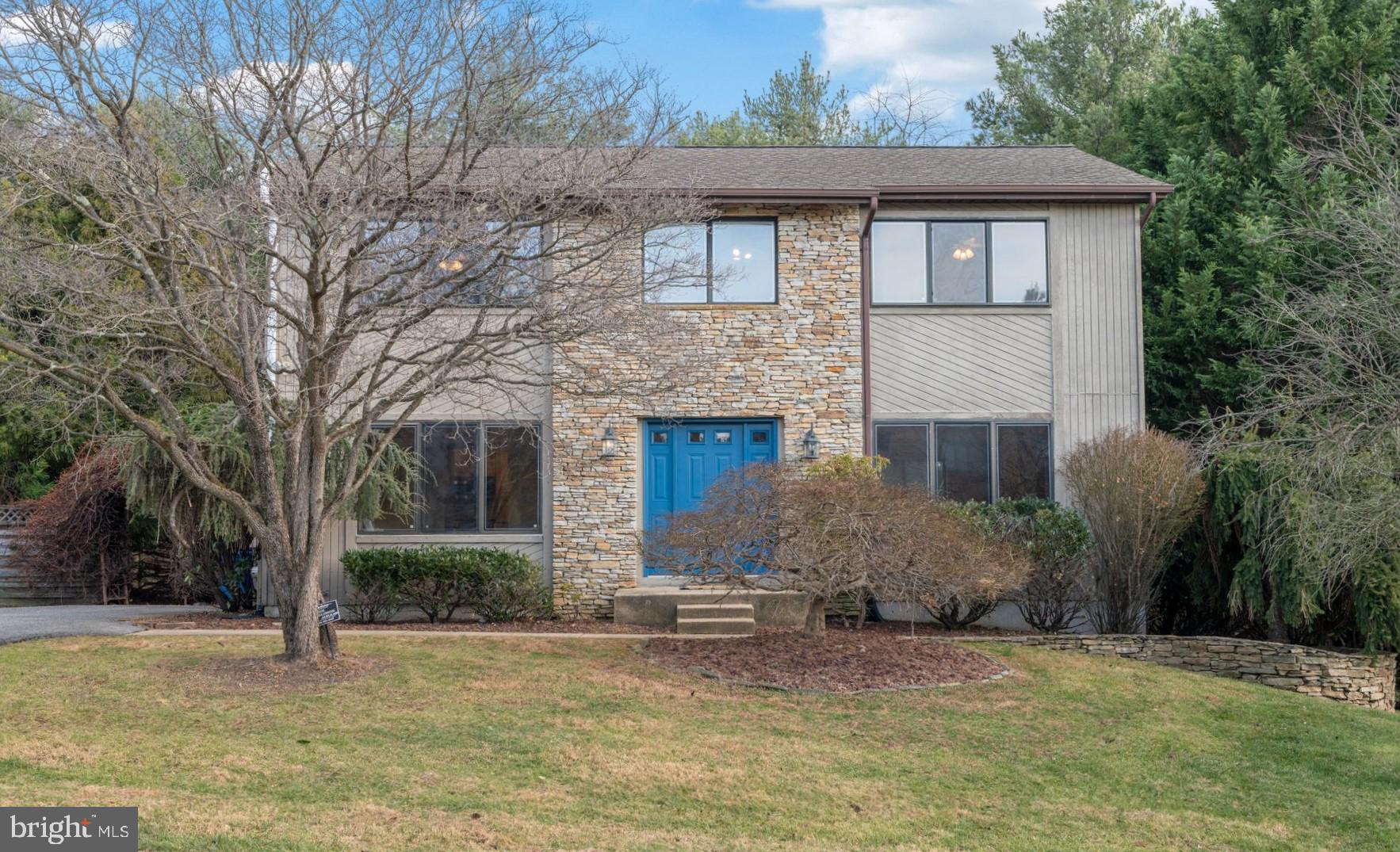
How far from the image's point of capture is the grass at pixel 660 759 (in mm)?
5949

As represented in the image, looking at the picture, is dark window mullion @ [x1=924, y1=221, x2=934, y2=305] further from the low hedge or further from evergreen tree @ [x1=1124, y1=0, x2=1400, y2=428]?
the low hedge

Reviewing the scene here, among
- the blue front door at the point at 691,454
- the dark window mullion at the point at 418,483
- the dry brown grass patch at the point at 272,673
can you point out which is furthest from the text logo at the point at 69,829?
the blue front door at the point at 691,454

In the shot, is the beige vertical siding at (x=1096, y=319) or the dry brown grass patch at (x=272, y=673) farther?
the beige vertical siding at (x=1096, y=319)

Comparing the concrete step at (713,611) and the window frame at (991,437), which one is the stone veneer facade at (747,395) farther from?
the concrete step at (713,611)

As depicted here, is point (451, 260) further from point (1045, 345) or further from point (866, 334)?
point (1045, 345)

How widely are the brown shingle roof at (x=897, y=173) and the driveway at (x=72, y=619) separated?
7.37 metres

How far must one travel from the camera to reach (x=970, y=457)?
13.9 m

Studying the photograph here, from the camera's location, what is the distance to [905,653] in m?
10.3

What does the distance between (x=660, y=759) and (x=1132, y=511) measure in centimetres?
719

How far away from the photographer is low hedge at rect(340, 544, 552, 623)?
41.5ft

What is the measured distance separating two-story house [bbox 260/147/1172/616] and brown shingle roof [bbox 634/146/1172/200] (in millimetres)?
49

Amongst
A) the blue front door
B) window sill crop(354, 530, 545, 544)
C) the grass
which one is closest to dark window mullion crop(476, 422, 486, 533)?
window sill crop(354, 530, 545, 544)

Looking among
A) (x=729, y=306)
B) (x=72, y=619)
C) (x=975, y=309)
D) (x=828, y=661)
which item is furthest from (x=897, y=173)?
(x=72, y=619)

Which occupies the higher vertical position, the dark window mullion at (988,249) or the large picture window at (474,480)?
the dark window mullion at (988,249)
